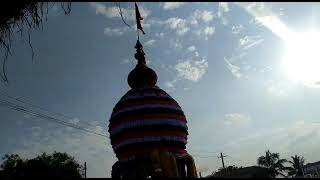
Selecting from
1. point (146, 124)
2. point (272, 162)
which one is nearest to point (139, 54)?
point (146, 124)

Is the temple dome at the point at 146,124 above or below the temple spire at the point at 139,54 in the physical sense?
below

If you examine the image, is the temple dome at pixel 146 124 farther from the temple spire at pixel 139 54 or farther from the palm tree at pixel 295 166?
the palm tree at pixel 295 166

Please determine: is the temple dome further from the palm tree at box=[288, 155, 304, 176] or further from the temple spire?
the palm tree at box=[288, 155, 304, 176]

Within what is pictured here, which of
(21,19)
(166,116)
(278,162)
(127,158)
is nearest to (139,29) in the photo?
(166,116)

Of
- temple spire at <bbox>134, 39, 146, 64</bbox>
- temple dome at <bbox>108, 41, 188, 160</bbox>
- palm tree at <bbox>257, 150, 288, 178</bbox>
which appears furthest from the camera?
palm tree at <bbox>257, 150, 288, 178</bbox>

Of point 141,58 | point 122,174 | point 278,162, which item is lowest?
point 122,174

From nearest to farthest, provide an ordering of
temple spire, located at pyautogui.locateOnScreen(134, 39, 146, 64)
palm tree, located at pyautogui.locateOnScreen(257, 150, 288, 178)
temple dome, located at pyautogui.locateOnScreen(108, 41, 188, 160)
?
temple dome, located at pyautogui.locateOnScreen(108, 41, 188, 160), temple spire, located at pyautogui.locateOnScreen(134, 39, 146, 64), palm tree, located at pyautogui.locateOnScreen(257, 150, 288, 178)

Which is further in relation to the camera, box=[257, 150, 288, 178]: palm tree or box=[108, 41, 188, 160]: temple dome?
box=[257, 150, 288, 178]: palm tree

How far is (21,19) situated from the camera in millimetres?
3645

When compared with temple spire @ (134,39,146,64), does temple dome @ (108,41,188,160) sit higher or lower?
lower

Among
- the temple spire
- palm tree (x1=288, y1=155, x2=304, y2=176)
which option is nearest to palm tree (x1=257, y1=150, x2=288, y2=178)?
palm tree (x1=288, y1=155, x2=304, y2=176)

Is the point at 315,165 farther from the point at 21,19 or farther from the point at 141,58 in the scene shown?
the point at 21,19

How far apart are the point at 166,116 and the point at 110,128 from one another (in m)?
1.76

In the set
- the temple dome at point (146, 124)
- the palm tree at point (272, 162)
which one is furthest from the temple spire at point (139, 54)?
the palm tree at point (272, 162)
